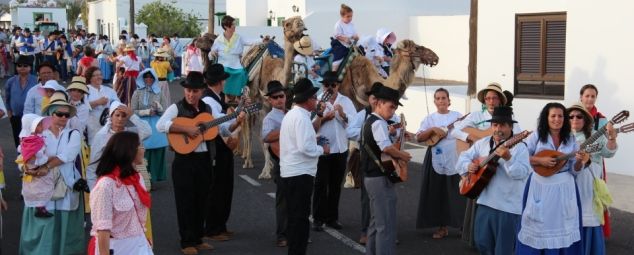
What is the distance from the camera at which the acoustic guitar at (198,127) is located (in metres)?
8.56

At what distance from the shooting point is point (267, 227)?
10102mm

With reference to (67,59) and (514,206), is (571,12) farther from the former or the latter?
(67,59)

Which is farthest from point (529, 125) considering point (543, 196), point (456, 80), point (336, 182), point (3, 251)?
point (456, 80)

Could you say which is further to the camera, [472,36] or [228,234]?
[472,36]

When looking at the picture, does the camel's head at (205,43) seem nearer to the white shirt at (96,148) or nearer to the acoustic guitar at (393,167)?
the white shirt at (96,148)

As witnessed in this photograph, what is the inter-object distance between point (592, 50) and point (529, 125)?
1833mm

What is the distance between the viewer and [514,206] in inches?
282

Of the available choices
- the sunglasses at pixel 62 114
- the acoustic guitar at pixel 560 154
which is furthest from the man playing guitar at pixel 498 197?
the sunglasses at pixel 62 114

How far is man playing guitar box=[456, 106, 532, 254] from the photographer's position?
23.3 feet

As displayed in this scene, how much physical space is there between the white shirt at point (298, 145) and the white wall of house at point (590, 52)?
6937 millimetres

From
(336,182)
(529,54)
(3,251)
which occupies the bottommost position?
(3,251)

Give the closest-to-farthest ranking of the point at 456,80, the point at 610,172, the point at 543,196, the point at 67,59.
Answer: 1. the point at 543,196
2. the point at 610,172
3. the point at 456,80
4. the point at 67,59

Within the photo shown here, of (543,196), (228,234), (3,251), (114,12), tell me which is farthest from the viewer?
(114,12)

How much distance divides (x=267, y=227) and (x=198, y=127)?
6.55ft
